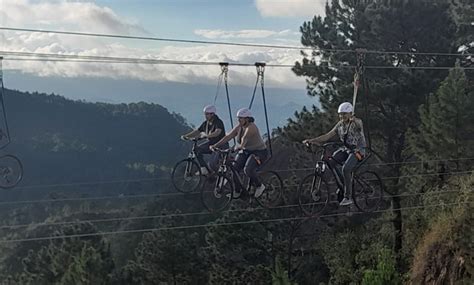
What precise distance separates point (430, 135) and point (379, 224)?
5542mm

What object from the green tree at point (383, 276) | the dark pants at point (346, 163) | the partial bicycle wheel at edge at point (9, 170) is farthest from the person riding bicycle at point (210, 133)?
the green tree at point (383, 276)

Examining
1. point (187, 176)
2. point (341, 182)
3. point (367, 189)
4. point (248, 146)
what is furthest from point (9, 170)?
point (367, 189)

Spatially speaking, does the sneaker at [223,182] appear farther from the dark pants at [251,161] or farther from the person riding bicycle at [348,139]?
the person riding bicycle at [348,139]

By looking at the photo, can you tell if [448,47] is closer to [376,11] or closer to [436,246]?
[376,11]

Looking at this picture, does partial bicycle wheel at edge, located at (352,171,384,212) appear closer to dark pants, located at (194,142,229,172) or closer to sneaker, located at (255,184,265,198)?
sneaker, located at (255,184,265,198)

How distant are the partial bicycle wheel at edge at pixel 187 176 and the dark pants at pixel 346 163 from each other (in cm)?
209

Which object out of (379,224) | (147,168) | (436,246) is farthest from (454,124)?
(147,168)

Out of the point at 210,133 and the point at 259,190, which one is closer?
the point at 210,133

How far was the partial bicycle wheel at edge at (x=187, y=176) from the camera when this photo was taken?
989 cm

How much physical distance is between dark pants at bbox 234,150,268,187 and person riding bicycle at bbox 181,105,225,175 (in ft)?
1.17

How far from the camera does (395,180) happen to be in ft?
67.3

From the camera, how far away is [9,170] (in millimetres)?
9945

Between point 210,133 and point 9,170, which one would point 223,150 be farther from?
point 9,170

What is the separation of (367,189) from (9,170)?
18.6 feet
